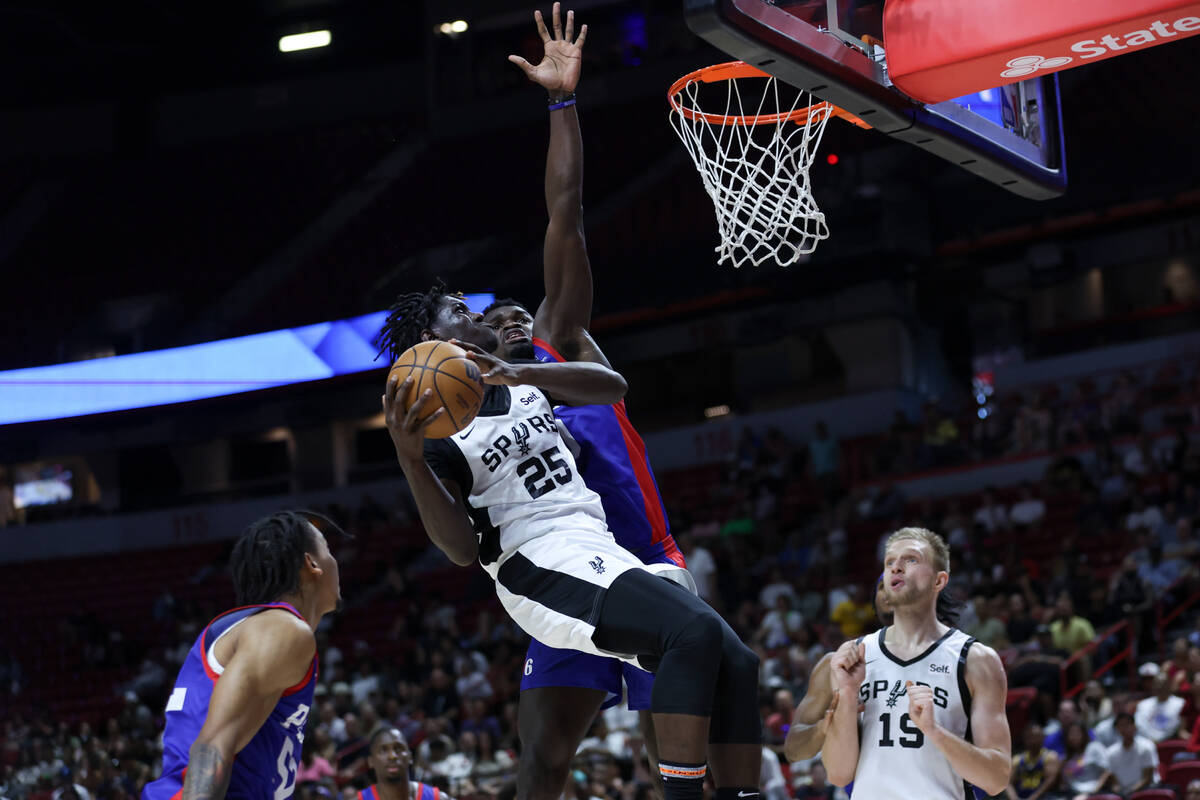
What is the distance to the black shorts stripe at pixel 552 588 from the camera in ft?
12.8

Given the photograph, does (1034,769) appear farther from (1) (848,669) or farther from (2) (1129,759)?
(1) (848,669)

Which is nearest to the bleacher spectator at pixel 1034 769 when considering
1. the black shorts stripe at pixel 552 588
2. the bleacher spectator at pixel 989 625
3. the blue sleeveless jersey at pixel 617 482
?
the bleacher spectator at pixel 989 625

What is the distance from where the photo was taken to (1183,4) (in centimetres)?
434

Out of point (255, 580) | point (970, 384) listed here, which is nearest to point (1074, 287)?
point (970, 384)

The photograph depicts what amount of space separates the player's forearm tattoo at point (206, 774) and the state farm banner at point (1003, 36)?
3196mm

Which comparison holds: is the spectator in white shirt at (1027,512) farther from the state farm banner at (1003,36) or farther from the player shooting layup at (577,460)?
the player shooting layup at (577,460)

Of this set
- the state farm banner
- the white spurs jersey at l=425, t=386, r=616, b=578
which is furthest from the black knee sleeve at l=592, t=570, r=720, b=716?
the state farm banner

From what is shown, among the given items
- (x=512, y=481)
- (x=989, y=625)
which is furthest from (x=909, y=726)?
(x=989, y=625)

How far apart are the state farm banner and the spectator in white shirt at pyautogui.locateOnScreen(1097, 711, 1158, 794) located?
579 centimetres

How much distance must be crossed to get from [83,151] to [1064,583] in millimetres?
16090

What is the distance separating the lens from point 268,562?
3559mm

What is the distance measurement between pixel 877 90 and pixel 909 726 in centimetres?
216

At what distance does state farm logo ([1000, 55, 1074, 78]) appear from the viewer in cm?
476

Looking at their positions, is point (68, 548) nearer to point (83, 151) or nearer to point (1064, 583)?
point (83, 151)
